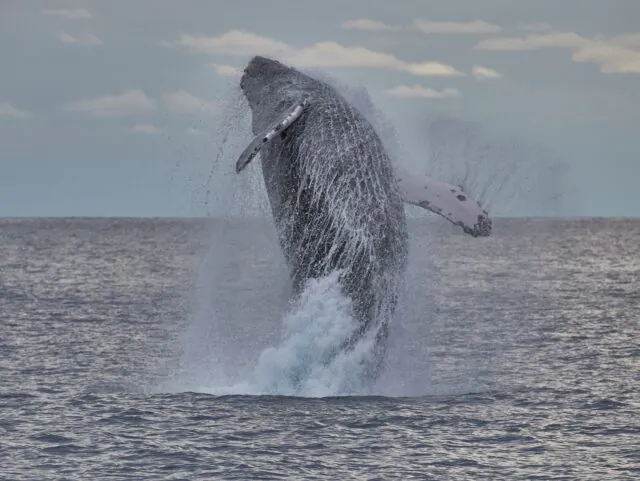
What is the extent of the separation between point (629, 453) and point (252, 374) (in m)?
7.82

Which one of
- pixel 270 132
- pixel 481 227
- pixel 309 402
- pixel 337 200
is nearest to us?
pixel 270 132

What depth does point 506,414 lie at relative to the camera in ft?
64.3

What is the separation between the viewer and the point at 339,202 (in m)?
18.7

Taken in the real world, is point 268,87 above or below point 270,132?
above

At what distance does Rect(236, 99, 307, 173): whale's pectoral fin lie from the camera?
16.9m

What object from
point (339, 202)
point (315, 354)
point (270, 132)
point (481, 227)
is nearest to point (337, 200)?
point (339, 202)

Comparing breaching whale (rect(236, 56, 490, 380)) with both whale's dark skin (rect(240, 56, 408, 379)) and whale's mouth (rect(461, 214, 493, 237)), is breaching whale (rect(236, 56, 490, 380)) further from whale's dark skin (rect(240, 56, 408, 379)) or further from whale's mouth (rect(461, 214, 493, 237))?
whale's mouth (rect(461, 214, 493, 237))

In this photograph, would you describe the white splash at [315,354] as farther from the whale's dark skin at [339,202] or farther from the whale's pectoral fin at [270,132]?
the whale's pectoral fin at [270,132]

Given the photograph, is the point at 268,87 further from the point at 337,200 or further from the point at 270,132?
the point at 270,132

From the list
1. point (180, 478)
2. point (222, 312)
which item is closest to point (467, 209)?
point (180, 478)

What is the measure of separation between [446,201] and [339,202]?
117 inches

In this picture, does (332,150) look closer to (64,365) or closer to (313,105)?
(313,105)

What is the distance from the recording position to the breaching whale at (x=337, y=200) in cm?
1866

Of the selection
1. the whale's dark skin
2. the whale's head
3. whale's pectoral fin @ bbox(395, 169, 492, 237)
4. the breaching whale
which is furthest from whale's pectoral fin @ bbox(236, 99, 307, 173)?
whale's pectoral fin @ bbox(395, 169, 492, 237)
